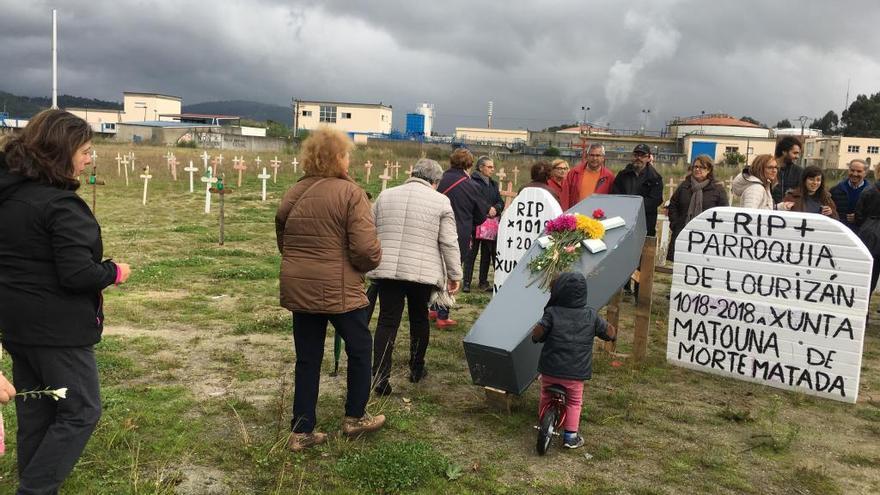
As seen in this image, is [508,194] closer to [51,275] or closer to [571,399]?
[571,399]

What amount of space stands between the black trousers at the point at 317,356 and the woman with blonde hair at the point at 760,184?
200 inches

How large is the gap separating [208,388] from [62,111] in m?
2.90

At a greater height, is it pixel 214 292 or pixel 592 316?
pixel 592 316

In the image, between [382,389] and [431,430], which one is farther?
[382,389]

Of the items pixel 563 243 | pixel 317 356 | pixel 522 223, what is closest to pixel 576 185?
pixel 522 223

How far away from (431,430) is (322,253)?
1.58 m

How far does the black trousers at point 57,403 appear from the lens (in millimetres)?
2805

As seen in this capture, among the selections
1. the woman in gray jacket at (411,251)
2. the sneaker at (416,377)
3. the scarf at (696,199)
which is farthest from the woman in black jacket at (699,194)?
the woman in gray jacket at (411,251)

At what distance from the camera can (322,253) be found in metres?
3.79

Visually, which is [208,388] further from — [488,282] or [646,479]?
[488,282]

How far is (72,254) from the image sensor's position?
8.82 feet

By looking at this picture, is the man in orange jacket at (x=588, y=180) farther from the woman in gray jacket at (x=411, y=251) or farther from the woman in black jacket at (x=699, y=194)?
the woman in gray jacket at (x=411, y=251)

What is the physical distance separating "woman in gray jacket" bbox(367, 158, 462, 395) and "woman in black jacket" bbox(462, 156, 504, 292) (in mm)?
2539

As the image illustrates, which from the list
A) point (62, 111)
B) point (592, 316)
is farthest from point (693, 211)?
point (62, 111)
